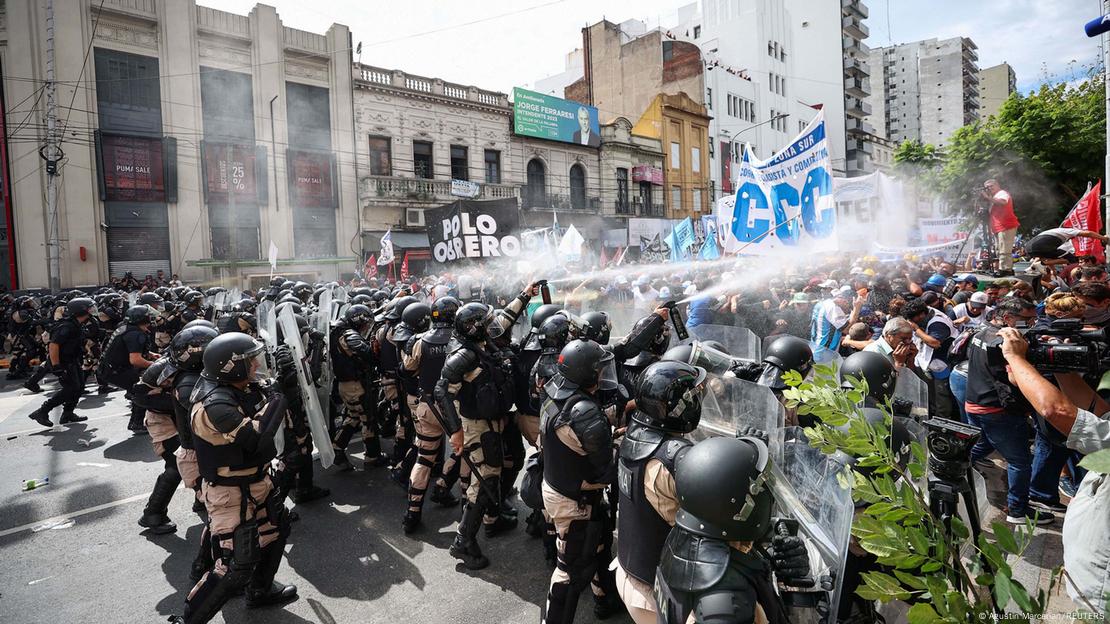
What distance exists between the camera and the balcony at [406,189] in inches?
952

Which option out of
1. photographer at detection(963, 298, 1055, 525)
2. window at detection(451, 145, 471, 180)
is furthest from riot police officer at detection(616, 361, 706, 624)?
window at detection(451, 145, 471, 180)

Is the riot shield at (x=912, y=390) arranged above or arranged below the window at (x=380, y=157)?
below

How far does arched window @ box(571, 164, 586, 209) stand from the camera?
31750 millimetres

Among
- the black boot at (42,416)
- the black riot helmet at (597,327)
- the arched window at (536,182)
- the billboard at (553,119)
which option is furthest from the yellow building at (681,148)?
the black riot helmet at (597,327)

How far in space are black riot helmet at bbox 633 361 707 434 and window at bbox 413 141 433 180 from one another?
24.8 meters

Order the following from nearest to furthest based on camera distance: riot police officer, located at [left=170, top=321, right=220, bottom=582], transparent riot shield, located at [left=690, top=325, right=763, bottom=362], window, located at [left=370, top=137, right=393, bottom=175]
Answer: riot police officer, located at [left=170, top=321, right=220, bottom=582] < transparent riot shield, located at [left=690, top=325, right=763, bottom=362] < window, located at [left=370, top=137, right=393, bottom=175]

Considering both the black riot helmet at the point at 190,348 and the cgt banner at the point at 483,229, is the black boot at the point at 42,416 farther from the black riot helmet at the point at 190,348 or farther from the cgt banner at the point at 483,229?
the cgt banner at the point at 483,229

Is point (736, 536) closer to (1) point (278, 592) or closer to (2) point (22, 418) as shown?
(1) point (278, 592)

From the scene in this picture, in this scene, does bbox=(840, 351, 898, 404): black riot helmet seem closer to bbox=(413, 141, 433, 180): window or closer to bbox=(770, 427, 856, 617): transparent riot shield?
bbox=(770, 427, 856, 617): transparent riot shield

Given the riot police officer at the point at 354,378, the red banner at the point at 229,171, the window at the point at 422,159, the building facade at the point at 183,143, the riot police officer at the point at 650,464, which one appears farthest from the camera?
the window at the point at 422,159

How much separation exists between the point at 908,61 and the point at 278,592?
9614cm

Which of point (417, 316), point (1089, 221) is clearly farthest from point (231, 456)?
point (1089, 221)

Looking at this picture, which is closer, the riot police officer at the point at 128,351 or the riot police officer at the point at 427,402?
the riot police officer at the point at 427,402

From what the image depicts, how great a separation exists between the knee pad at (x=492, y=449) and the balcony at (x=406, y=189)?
20.1 metres
